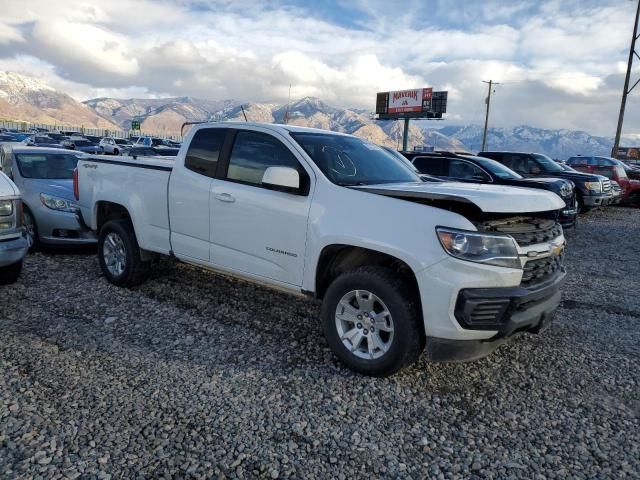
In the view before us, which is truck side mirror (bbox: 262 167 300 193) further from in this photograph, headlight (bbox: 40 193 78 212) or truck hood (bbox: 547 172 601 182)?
truck hood (bbox: 547 172 601 182)

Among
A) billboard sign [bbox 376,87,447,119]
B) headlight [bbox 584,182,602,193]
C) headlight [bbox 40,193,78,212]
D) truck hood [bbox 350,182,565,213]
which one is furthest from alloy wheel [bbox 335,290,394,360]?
billboard sign [bbox 376,87,447,119]

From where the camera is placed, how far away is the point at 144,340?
433 cm

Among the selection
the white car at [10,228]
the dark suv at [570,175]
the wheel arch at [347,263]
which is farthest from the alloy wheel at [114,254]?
the dark suv at [570,175]

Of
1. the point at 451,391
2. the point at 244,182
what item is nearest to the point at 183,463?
the point at 451,391

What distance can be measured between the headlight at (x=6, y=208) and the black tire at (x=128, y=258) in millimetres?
978

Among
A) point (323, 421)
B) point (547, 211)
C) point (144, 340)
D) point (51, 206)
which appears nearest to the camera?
point (323, 421)

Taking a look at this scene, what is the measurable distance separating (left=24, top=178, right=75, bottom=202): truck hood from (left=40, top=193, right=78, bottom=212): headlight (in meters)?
0.05

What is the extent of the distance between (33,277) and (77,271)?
500 mm

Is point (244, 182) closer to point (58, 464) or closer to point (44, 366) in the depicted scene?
point (44, 366)

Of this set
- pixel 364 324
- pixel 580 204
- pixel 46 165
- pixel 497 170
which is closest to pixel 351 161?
pixel 364 324

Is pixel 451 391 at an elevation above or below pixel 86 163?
below

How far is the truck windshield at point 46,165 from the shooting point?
7.85 m

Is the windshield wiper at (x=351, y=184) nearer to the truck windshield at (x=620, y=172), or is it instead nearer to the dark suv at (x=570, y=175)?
the dark suv at (x=570, y=175)

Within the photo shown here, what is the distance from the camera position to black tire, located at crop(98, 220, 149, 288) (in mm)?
→ 5551
